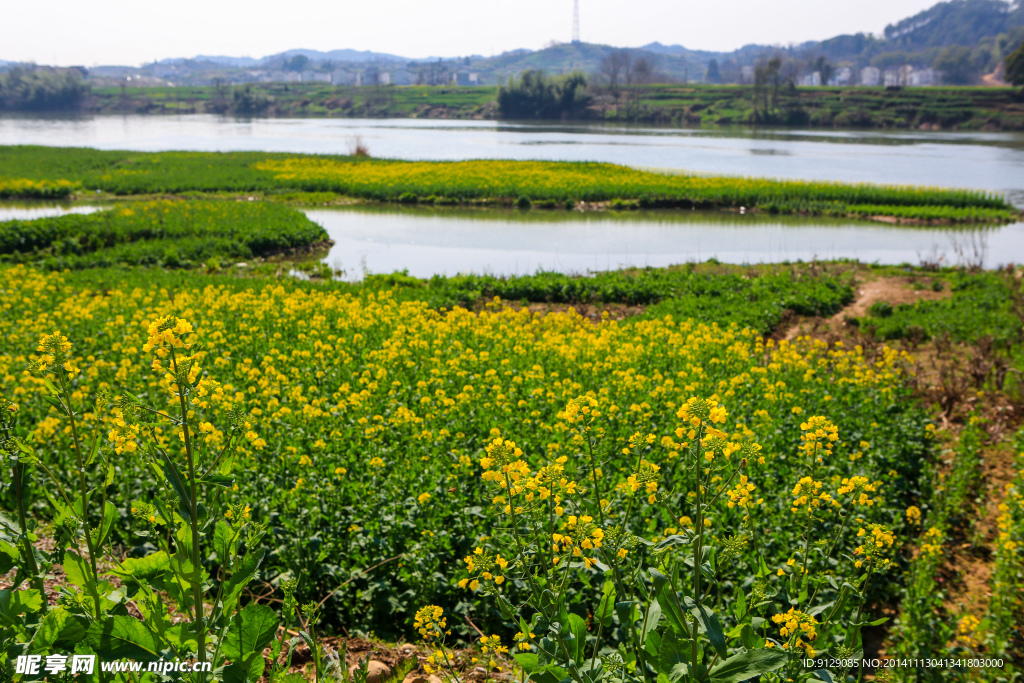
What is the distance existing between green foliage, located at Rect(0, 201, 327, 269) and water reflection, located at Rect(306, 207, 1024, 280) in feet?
7.94

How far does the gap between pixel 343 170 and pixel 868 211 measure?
31684 millimetres

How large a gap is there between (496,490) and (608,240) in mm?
23118

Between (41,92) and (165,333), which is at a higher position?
(41,92)

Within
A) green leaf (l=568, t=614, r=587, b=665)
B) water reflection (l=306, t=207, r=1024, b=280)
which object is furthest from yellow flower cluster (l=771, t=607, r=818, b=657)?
water reflection (l=306, t=207, r=1024, b=280)

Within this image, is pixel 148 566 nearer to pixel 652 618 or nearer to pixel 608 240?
pixel 652 618

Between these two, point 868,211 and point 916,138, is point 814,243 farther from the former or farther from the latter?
point 916,138

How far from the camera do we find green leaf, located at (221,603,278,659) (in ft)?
7.22

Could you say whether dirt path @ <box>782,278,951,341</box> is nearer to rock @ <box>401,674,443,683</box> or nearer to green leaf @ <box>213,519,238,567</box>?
rock @ <box>401,674,443,683</box>

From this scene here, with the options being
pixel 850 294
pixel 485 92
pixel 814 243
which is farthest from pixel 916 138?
pixel 485 92

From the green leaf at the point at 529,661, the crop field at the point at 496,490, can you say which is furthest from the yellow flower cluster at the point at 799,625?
the green leaf at the point at 529,661

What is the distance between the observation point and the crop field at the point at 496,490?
233 cm

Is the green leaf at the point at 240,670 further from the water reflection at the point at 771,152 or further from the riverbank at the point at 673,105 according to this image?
the riverbank at the point at 673,105

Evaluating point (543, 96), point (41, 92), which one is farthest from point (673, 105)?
point (41, 92)

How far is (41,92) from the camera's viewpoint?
151m
